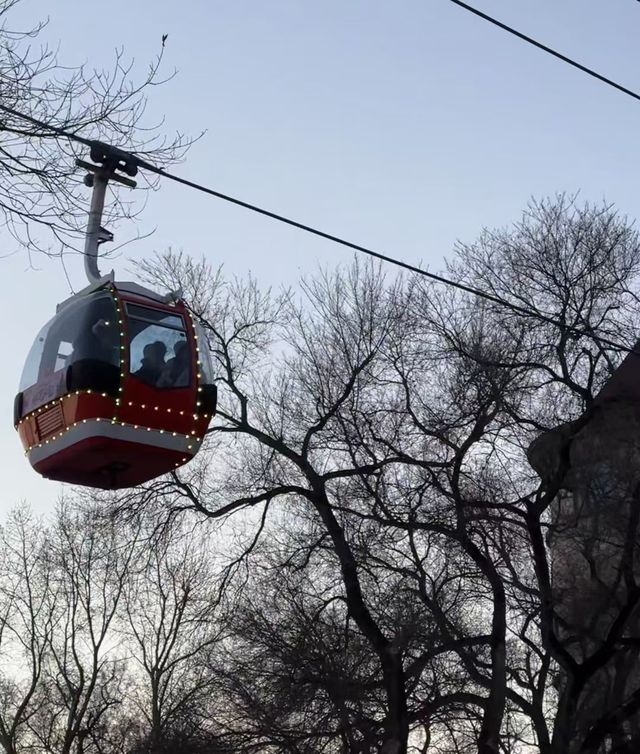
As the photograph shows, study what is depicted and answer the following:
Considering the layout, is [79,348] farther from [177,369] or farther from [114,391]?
[177,369]

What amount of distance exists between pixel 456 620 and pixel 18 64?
14.2m

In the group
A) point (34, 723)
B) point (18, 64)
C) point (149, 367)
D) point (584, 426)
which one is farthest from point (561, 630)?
point (34, 723)

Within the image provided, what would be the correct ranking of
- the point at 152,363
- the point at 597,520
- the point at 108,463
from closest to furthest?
the point at 108,463 < the point at 152,363 < the point at 597,520

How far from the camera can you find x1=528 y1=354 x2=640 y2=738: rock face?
20.3 meters

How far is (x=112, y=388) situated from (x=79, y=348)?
0.51m

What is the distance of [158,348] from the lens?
1190 cm

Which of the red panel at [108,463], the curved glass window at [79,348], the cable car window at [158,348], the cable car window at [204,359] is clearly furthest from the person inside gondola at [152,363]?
the red panel at [108,463]

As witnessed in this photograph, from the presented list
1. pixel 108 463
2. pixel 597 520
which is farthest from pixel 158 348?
pixel 597 520

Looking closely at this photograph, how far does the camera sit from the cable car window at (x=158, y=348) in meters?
11.6

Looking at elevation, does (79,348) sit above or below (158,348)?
below

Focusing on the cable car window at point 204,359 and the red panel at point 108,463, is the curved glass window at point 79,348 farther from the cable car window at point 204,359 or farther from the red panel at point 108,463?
the cable car window at point 204,359

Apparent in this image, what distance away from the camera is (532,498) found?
21750 millimetres

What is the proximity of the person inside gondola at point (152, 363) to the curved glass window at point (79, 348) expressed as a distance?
0.35m

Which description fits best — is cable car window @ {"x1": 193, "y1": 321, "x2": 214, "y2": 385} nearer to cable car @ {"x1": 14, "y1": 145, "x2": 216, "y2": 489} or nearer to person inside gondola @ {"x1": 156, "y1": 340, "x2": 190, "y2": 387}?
cable car @ {"x1": 14, "y1": 145, "x2": 216, "y2": 489}
